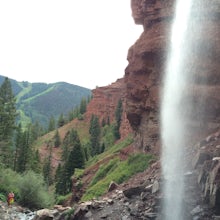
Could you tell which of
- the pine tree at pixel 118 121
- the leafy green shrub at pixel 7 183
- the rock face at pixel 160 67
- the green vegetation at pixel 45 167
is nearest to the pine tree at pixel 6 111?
the green vegetation at pixel 45 167

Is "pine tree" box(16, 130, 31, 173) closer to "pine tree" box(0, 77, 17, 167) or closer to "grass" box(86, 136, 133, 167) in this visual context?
"pine tree" box(0, 77, 17, 167)

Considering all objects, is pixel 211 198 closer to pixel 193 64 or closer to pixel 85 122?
pixel 193 64

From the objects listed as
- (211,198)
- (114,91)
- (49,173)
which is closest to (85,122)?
(114,91)

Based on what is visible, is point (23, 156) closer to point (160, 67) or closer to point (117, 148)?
point (117, 148)

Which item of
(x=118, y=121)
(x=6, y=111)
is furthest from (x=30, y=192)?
(x=118, y=121)

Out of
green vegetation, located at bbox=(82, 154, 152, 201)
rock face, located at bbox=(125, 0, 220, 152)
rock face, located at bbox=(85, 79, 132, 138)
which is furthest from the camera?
rock face, located at bbox=(85, 79, 132, 138)

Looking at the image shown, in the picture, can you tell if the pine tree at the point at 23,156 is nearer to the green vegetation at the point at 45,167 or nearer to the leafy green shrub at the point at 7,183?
the green vegetation at the point at 45,167

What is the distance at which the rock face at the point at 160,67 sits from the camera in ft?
76.6

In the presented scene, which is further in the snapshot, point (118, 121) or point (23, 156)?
point (118, 121)

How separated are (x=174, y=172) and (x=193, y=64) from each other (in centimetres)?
711

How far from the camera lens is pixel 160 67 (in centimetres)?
2684

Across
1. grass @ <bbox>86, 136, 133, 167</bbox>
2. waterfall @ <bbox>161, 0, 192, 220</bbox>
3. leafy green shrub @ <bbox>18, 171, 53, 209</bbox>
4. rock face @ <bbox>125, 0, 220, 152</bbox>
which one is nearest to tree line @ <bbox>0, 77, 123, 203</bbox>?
grass @ <bbox>86, 136, 133, 167</bbox>

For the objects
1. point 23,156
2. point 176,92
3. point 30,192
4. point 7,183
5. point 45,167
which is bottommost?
point 45,167

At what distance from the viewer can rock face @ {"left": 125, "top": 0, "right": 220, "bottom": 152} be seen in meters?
23.3
